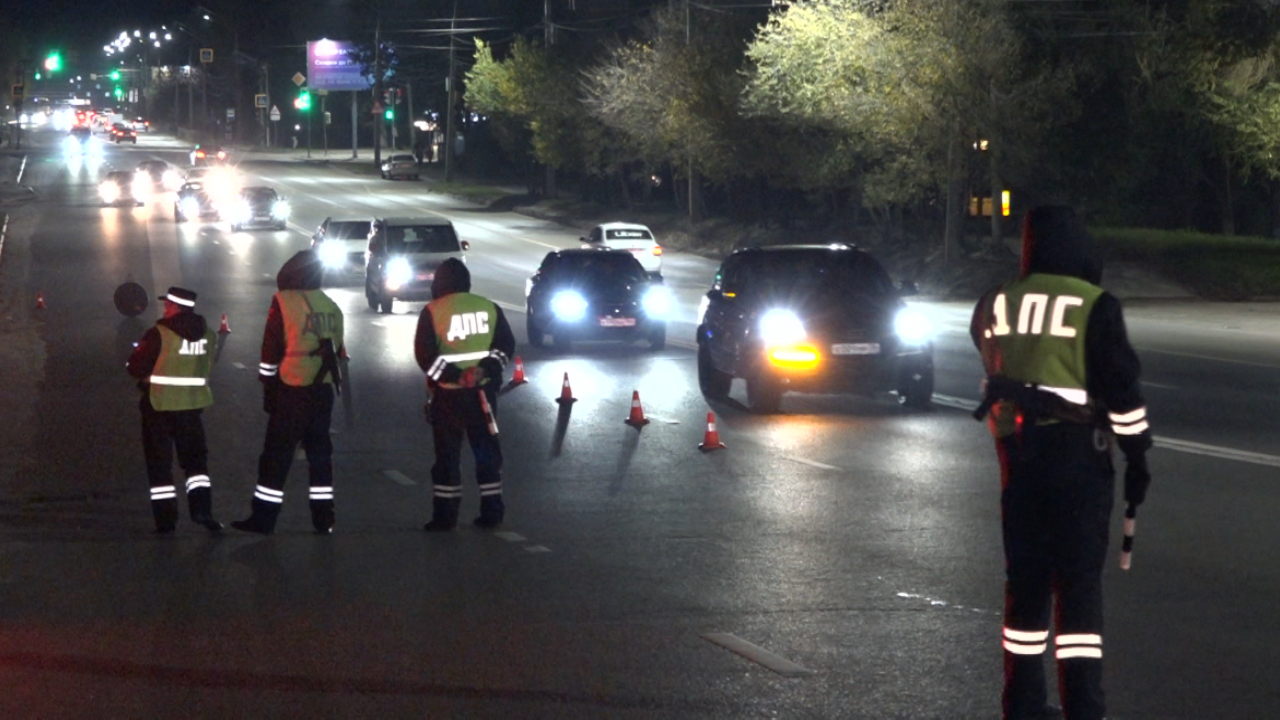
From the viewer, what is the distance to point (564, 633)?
8.05m

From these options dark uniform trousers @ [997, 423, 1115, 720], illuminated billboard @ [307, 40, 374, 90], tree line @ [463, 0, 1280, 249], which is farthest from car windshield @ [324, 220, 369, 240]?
illuminated billboard @ [307, 40, 374, 90]

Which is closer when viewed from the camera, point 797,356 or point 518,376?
point 797,356

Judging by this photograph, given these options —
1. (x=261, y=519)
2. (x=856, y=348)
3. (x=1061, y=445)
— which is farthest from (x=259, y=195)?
(x=1061, y=445)

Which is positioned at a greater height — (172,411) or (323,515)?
(172,411)

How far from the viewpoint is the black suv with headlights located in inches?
667

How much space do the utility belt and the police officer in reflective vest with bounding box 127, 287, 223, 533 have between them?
20.7 feet

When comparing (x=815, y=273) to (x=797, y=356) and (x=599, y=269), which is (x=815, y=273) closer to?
(x=797, y=356)

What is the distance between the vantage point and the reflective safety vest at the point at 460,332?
35.1ft

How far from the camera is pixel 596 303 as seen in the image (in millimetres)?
24094

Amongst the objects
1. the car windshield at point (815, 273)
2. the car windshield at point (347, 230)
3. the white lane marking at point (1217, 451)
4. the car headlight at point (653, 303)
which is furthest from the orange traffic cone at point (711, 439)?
the car windshield at point (347, 230)

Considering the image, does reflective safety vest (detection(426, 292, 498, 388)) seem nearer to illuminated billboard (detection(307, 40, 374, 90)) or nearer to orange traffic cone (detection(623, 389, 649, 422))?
orange traffic cone (detection(623, 389, 649, 422))

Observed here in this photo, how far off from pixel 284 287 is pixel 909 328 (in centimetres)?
796

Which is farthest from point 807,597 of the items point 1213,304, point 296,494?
point 1213,304

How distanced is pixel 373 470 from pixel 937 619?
656cm
